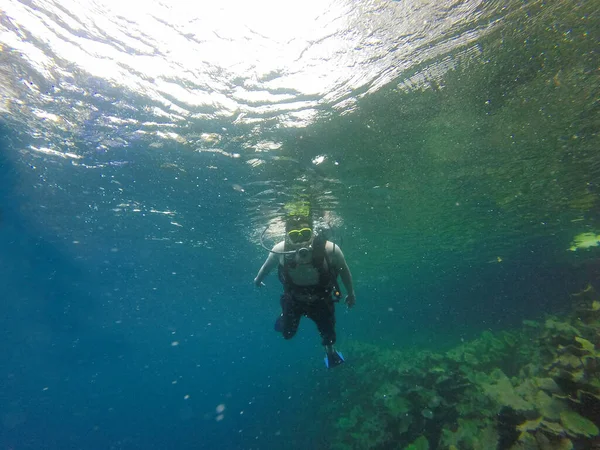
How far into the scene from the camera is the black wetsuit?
629 centimetres

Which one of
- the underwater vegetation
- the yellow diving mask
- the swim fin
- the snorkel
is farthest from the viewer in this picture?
the swim fin

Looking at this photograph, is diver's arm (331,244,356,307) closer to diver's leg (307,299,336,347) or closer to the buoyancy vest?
the buoyancy vest

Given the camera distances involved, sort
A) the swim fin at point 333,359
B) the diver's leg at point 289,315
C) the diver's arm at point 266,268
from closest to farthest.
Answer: the diver's leg at point 289,315 < the diver's arm at point 266,268 < the swim fin at point 333,359

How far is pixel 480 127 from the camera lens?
10141 mm

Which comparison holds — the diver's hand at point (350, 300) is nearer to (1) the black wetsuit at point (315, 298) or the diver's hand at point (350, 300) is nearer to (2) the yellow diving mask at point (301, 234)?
(1) the black wetsuit at point (315, 298)

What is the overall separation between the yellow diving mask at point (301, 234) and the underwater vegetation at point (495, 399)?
5.76 m

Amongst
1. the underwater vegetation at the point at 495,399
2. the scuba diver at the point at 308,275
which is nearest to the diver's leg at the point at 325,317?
the scuba diver at the point at 308,275

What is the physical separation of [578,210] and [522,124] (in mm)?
15067

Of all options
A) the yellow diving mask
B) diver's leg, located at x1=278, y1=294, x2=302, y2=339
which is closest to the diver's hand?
diver's leg, located at x1=278, y1=294, x2=302, y2=339

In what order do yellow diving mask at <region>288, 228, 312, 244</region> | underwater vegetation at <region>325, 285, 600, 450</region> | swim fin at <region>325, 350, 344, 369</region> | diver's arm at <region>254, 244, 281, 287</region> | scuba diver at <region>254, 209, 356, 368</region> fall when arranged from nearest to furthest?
1. underwater vegetation at <region>325, 285, 600, 450</region>
2. scuba diver at <region>254, 209, 356, 368</region>
3. yellow diving mask at <region>288, 228, 312, 244</region>
4. diver's arm at <region>254, 244, 281, 287</region>
5. swim fin at <region>325, 350, 344, 369</region>

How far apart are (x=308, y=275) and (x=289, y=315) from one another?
4.26ft

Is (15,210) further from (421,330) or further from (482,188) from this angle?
(421,330)

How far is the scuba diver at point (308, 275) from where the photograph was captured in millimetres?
6254

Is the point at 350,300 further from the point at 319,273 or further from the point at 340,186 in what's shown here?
the point at 340,186
